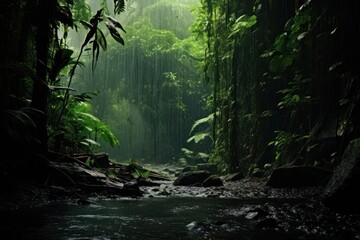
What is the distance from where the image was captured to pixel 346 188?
2943 millimetres

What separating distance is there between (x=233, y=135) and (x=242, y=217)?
6.45 meters

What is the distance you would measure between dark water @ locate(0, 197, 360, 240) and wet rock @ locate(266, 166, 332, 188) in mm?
2016

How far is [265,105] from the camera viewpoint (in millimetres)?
9328

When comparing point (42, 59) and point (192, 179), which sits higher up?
point (42, 59)

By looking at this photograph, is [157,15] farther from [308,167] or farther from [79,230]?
[79,230]

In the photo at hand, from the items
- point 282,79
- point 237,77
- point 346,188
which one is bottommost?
point 346,188

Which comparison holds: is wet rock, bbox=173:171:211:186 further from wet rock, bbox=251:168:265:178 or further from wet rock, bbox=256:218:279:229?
wet rock, bbox=256:218:279:229

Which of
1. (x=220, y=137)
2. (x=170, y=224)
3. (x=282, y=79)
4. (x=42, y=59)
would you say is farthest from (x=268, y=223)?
(x=220, y=137)

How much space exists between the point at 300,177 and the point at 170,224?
3297 mm

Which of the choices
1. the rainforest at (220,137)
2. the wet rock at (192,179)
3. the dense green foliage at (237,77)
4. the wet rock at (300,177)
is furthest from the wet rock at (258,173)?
the wet rock at (300,177)

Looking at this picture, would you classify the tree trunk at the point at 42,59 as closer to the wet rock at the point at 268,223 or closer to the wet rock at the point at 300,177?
the wet rock at the point at 268,223

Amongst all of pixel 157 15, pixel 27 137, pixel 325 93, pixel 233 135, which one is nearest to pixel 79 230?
pixel 27 137

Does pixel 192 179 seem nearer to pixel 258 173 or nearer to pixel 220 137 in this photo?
pixel 258 173

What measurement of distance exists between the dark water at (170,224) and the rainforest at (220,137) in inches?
0.5
